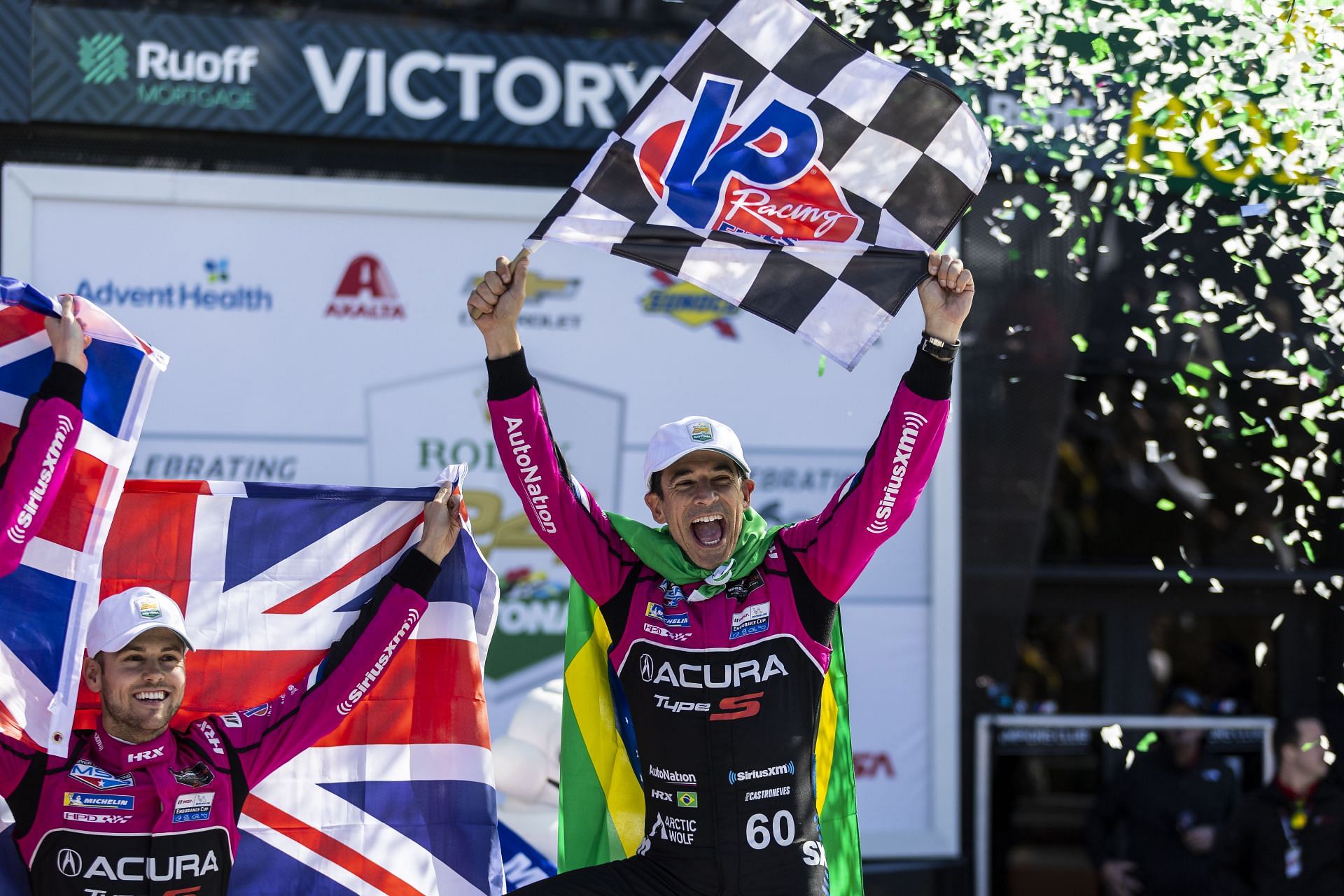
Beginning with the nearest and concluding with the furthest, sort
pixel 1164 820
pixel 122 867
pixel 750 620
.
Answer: pixel 122 867, pixel 750 620, pixel 1164 820

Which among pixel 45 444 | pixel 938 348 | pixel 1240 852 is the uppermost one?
pixel 938 348

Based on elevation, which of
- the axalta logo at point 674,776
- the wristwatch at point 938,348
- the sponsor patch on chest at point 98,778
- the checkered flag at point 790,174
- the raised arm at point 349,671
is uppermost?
→ the checkered flag at point 790,174

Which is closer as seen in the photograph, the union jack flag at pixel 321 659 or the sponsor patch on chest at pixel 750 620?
the sponsor patch on chest at pixel 750 620

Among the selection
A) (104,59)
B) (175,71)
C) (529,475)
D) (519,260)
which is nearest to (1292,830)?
(529,475)

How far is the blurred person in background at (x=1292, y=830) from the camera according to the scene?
5371 millimetres

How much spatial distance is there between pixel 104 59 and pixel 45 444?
3474 mm

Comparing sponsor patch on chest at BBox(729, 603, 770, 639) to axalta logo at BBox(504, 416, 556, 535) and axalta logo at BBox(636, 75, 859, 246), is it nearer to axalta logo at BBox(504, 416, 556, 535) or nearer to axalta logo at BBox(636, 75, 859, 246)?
axalta logo at BBox(504, 416, 556, 535)

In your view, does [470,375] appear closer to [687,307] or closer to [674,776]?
[687,307]

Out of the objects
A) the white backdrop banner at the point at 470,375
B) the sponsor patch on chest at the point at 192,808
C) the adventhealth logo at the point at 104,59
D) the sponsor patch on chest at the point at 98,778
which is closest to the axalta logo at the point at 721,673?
the sponsor patch on chest at the point at 192,808

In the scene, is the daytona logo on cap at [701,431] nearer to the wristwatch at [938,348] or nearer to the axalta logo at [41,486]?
the wristwatch at [938,348]

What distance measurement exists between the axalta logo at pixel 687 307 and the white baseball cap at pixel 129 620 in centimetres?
369

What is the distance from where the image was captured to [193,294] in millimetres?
6301

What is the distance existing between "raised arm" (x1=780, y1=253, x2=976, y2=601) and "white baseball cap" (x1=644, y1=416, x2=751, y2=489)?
0.85 feet

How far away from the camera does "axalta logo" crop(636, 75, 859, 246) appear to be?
360cm
